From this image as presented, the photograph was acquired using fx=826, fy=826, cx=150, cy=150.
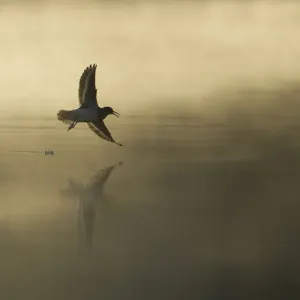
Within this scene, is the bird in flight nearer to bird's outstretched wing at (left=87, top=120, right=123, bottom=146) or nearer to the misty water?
bird's outstretched wing at (left=87, top=120, right=123, bottom=146)

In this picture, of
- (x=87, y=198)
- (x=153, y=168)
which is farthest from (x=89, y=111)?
(x=87, y=198)

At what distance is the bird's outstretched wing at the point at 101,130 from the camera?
4645 mm

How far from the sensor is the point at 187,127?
5.11m

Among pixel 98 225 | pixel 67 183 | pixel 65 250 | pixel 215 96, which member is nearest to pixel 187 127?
pixel 215 96

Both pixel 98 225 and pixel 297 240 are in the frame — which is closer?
pixel 297 240

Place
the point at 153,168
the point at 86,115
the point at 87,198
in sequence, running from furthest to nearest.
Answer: the point at 86,115 → the point at 153,168 → the point at 87,198

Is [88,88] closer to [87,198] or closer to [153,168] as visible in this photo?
[153,168]

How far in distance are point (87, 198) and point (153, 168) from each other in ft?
2.04

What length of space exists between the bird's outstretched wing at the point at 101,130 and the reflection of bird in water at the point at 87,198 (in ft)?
1.81

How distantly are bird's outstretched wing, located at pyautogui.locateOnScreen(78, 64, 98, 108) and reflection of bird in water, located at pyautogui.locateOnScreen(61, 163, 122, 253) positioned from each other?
0.72 metres

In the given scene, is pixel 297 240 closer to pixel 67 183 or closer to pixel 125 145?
pixel 67 183

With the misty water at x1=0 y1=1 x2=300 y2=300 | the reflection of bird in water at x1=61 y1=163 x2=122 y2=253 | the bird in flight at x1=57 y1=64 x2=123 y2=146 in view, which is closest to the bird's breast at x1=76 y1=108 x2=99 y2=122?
the bird in flight at x1=57 y1=64 x2=123 y2=146

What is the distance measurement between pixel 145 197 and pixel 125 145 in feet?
3.90

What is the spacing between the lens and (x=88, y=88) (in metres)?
4.70
